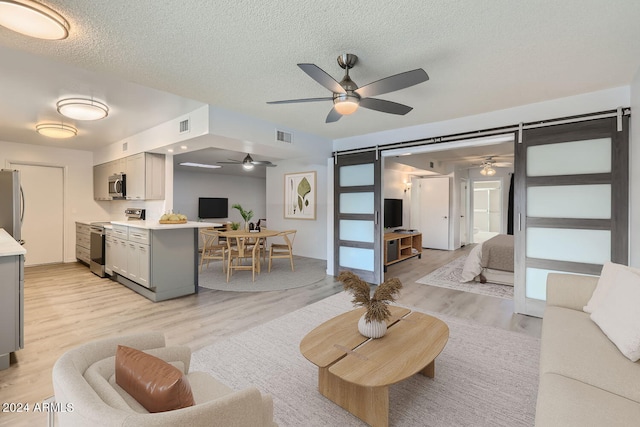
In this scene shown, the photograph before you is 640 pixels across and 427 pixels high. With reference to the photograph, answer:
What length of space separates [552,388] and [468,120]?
132 inches

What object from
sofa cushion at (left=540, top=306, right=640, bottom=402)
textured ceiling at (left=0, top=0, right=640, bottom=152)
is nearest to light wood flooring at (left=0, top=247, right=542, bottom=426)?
sofa cushion at (left=540, top=306, right=640, bottom=402)

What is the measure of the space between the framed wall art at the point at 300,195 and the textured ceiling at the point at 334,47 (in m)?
3.61

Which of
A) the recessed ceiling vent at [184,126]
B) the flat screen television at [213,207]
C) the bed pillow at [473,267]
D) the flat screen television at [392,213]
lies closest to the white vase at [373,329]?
the recessed ceiling vent at [184,126]

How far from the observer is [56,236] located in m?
6.13

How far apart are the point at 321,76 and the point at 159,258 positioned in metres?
3.16

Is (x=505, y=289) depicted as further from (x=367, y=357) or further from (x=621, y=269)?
(x=367, y=357)

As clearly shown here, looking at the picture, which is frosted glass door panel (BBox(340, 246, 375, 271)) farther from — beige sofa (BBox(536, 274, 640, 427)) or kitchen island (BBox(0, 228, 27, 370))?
kitchen island (BBox(0, 228, 27, 370))

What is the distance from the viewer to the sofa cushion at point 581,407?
1.11m

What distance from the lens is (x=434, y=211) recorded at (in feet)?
27.1

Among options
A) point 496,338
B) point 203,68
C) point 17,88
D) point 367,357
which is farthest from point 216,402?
point 17,88

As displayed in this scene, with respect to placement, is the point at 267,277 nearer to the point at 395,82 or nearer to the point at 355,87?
the point at 355,87

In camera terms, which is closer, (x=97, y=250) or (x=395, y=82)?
(x=395, y=82)

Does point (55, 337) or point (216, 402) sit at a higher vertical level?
point (216, 402)

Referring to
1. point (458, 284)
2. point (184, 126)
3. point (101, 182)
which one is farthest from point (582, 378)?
point (101, 182)
